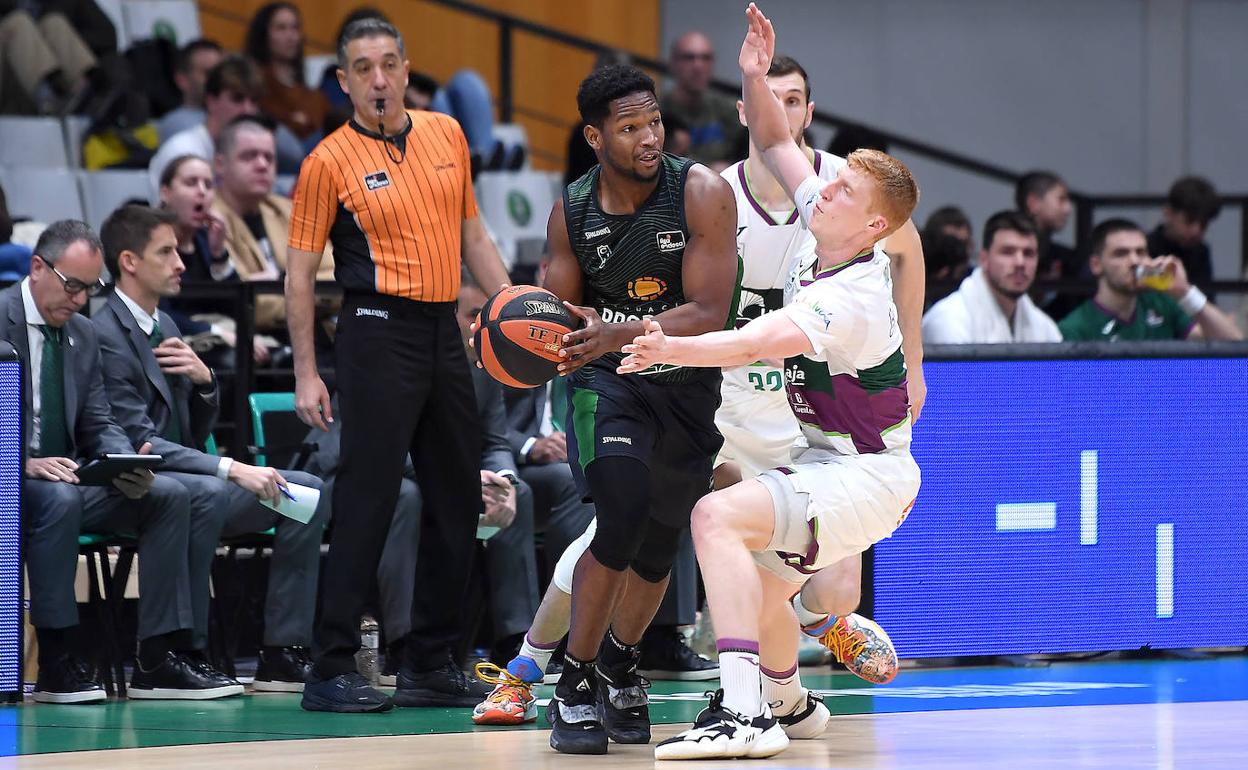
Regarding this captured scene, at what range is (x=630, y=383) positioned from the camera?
5.59m

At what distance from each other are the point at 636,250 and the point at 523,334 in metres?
0.59

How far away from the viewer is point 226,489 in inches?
280

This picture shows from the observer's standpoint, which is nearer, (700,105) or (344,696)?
(344,696)

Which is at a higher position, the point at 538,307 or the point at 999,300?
the point at 999,300

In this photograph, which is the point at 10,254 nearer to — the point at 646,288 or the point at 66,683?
the point at 66,683

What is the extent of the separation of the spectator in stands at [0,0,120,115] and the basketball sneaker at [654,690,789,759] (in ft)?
23.1

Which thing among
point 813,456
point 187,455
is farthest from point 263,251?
point 813,456

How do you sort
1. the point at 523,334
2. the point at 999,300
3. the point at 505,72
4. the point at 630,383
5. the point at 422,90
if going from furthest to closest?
the point at 505,72
the point at 422,90
the point at 999,300
the point at 630,383
the point at 523,334

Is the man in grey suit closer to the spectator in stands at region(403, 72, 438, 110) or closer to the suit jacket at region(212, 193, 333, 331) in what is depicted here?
the suit jacket at region(212, 193, 333, 331)

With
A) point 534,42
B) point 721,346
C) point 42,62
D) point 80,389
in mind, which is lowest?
point 80,389

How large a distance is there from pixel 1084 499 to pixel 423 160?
3.01 meters

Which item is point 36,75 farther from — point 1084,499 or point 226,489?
point 1084,499

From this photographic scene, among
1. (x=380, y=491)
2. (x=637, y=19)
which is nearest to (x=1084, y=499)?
(x=380, y=491)

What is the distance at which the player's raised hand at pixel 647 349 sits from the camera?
490 centimetres
